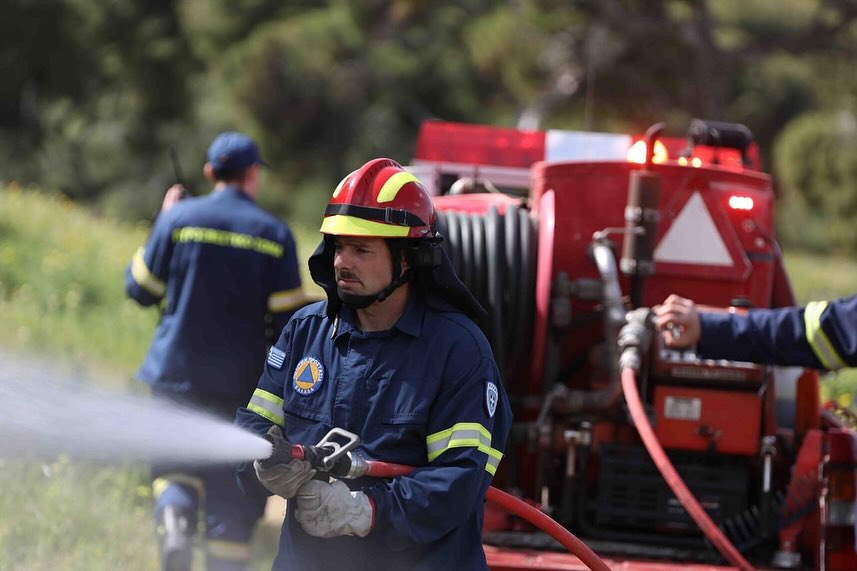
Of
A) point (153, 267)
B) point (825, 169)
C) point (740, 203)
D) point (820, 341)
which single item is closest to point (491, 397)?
point (820, 341)

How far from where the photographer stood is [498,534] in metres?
5.33

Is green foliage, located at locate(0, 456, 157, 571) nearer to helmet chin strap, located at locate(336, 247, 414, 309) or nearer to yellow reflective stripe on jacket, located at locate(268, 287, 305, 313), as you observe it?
yellow reflective stripe on jacket, located at locate(268, 287, 305, 313)

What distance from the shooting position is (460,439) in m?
3.35

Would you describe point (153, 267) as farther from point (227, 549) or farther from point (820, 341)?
point (820, 341)

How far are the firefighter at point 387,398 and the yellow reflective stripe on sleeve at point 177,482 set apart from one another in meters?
2.72

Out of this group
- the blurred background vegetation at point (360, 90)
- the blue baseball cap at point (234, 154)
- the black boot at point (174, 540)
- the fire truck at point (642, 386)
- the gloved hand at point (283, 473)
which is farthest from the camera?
the blurred background vegetation at point (360, 90)

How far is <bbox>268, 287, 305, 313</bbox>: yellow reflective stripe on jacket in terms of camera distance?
614 cm

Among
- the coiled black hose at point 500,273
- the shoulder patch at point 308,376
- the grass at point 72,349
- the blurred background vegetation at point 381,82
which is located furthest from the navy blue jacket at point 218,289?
the blurred background vegetation at point 381,82

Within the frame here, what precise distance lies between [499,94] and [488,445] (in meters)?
35.7

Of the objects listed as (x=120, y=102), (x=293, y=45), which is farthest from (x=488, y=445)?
(x=120, y=102)

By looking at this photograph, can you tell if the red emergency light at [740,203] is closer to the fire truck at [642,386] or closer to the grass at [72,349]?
the fire truck at [642,386]

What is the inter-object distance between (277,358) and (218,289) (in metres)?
2.58

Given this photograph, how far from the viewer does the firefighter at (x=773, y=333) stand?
4.70 m

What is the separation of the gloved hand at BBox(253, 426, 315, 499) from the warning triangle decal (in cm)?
293
